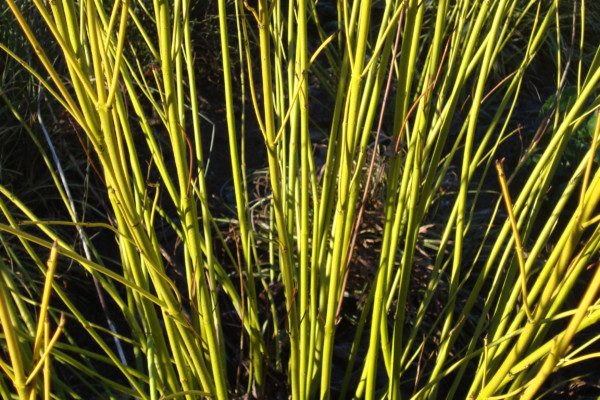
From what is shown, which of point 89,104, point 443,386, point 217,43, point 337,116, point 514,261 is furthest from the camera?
point 217,43

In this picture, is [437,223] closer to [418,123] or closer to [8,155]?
[418,123]

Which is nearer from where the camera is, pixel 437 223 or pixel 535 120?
pixel 437 223

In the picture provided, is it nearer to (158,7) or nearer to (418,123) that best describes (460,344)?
(418,123)

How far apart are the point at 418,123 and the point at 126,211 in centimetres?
43

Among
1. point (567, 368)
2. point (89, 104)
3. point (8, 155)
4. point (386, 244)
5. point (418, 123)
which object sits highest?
point (89, 104)

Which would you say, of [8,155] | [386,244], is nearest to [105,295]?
[8,155]

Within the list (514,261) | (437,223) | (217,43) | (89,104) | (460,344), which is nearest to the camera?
(89,104)

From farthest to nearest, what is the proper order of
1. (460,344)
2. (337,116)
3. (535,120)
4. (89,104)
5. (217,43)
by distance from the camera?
1. (217,43)
2. (535,120)
3. (460,344)
4. (337,116)
5. (89,104)

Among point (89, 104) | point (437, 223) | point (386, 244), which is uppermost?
point (89, 104)

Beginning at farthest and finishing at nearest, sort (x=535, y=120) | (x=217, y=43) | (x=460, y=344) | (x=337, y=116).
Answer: (x=217, y=43)
(x=535, y=120)
(x=460, y=344)
(x=337, y=116)

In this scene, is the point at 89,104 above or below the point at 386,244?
above

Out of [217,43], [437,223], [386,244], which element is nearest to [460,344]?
[437,223]

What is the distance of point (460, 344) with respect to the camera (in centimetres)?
176

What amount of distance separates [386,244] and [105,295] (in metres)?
1.02
